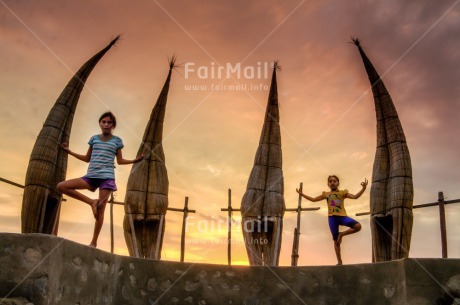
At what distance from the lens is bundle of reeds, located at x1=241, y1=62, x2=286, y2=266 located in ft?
35.4

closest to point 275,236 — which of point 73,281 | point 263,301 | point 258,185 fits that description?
point 258,185

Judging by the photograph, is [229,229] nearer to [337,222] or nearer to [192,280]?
[337,222]

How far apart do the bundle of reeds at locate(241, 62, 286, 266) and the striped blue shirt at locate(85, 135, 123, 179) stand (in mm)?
6832

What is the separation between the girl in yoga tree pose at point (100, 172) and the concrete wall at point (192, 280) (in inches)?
16.9

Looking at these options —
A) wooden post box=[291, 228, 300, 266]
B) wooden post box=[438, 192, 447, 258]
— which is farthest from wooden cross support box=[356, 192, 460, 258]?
wooden post box=[291, 228, 300, 266]

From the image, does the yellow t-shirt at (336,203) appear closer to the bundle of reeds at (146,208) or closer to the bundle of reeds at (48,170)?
the bundle of reeds at (146,208)

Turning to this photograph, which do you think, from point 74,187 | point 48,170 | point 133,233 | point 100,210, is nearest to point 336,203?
point 100,210

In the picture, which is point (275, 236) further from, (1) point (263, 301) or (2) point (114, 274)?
(2) point (114, 274)

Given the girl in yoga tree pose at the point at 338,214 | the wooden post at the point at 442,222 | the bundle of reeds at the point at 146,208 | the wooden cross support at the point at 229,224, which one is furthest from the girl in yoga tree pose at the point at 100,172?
the wooden cross support at the point at 229,224

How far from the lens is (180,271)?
17.0ft

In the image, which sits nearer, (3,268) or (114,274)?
(3,268)

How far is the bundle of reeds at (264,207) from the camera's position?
10.8 meters

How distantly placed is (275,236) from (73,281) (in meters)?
7.59

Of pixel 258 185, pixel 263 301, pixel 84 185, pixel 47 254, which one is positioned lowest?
pixel 263 301
